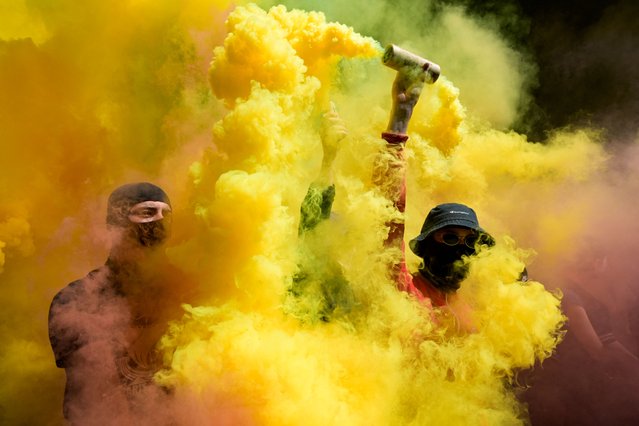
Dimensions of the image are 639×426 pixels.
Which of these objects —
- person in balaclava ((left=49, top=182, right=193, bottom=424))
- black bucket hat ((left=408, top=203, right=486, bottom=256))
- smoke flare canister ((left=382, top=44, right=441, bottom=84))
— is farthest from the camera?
black bucket hat ((left=408, top=203, right=486, bottom=256))

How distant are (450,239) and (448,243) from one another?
28 mm

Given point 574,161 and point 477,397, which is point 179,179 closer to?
point 477,397

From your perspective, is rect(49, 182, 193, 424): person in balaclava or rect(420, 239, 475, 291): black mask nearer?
rect(49, 182, 193, 424): person in balaclava

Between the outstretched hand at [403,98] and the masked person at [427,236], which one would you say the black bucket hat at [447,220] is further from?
the outstretched hand at [403,98]

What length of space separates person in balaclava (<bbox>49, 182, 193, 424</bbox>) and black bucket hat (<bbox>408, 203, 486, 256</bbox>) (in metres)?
1.47

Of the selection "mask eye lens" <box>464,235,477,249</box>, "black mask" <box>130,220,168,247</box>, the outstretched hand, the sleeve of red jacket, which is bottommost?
"black mask" <box>130,220,168,247</box>

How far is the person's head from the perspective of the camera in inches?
111

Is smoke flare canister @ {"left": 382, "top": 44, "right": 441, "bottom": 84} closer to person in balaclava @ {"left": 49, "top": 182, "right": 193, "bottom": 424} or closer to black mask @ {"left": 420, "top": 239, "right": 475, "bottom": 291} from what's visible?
black mask @ {"left": 420, "top": 239, "right": 475, "bottom": 291}

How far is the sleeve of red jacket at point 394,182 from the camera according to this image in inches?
107

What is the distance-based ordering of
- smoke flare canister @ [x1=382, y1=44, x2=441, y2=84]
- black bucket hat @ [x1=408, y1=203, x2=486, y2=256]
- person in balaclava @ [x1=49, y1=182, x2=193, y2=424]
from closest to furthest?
person in balaclava @ [x1=49, y1=182, x2=193, y2=424] < smoke flare canister @ [x1=382, y1=44, x2=441, y2=84] < black bucket hat @ [x1=408, y1=203, x2=486, y2=256]

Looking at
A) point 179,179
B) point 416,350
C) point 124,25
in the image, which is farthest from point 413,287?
point 124,25

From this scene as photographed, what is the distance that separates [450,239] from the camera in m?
2.84

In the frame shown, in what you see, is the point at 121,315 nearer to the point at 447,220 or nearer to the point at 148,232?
the point at 148,232

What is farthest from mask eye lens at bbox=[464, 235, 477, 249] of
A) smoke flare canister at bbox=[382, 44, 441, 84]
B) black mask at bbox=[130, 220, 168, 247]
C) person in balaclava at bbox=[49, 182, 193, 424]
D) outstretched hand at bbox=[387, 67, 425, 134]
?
black mask at bbox=[130, 220, 168, 247]
